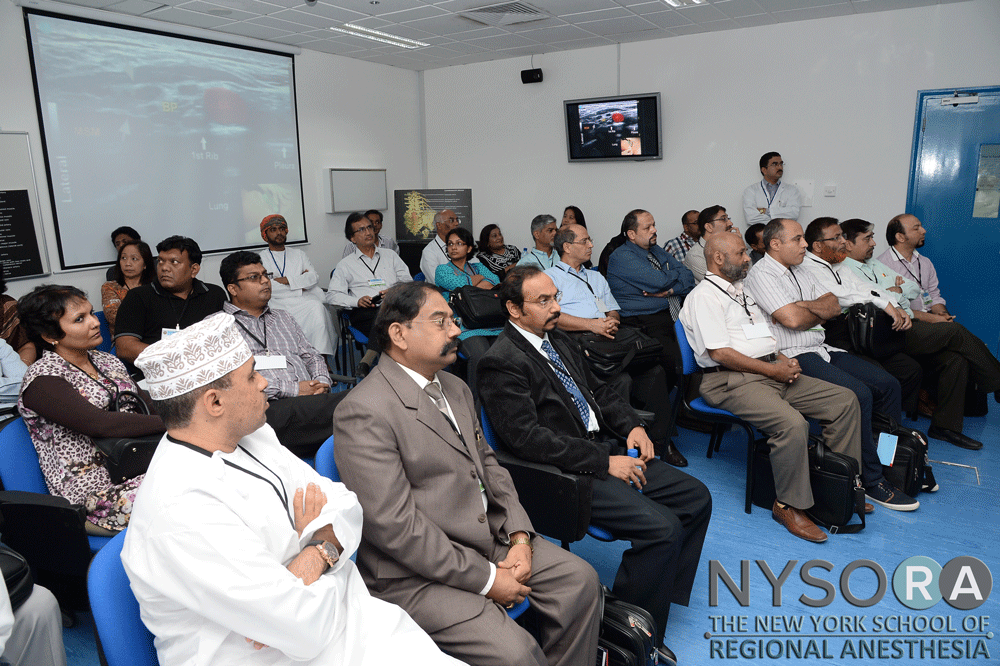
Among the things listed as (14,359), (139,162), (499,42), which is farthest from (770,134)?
(14,359)

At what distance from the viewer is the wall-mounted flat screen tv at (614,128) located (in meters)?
7.10

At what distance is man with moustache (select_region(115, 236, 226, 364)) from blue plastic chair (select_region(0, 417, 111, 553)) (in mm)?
1494

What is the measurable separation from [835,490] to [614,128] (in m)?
5.21

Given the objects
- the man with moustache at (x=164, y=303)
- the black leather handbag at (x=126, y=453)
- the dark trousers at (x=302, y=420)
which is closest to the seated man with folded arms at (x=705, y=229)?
the dark trousers at (x=302, y=420)

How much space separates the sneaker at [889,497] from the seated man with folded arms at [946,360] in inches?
44.5

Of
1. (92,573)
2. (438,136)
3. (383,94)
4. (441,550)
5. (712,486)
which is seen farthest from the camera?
Answer: (438,136)

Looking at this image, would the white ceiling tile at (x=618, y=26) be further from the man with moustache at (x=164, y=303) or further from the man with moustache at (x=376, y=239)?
the man with moustache at (x=164, y=303)

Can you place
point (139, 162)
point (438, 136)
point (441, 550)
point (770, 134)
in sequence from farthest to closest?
point (438, 136)
point (770, 134)
point (139, 162)
point (441, 550)

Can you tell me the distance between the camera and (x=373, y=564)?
1.82m

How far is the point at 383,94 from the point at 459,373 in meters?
5.17

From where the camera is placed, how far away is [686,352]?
361cm

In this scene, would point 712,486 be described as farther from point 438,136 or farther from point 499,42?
point 438,136

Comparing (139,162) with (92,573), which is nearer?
(92,573)

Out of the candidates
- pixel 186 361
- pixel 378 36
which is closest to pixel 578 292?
pixel 186 361
